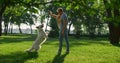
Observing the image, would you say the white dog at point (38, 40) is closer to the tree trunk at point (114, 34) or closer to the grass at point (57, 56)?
the grass at point (57, 56)

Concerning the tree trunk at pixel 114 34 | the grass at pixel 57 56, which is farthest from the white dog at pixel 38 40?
the tree trunk at pixel 114 34

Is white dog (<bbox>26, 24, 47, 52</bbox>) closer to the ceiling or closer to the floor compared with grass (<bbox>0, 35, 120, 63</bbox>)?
closer to the ceiling

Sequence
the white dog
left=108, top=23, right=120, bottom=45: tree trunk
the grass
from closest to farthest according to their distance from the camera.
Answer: the grass, the white dog, left=108, top=23, right=120, bottom=45: tree trunk

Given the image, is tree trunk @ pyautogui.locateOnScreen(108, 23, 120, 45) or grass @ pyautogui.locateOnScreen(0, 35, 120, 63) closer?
grass @ pyautogui.locateOnScreen(0, 35, 120, 63)

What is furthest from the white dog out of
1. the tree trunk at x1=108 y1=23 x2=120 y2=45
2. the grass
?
the tree trunk at x1=108 y1=23 x2=120 y2=45

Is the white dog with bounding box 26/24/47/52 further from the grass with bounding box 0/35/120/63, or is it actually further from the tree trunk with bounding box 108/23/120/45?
the tree trunk with bounding box 108/23/120/45

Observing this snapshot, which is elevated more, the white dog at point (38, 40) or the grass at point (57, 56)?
the white dog at point (38, 40)

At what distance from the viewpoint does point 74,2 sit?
12.6 metres

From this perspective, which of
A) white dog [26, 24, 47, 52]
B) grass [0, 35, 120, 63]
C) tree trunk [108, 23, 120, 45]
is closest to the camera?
grass [0, 35, 120, 63]

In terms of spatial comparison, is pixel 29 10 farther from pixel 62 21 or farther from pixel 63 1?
pixel 62 21

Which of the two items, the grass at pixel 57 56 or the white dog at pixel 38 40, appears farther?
the white dog at pixel 38 40

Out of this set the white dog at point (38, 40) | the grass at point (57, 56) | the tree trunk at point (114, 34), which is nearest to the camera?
the grass at point (57, 56)

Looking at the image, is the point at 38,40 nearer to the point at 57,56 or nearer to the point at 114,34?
the point at 57,56

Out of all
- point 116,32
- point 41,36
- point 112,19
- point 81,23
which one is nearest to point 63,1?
point 112,19
